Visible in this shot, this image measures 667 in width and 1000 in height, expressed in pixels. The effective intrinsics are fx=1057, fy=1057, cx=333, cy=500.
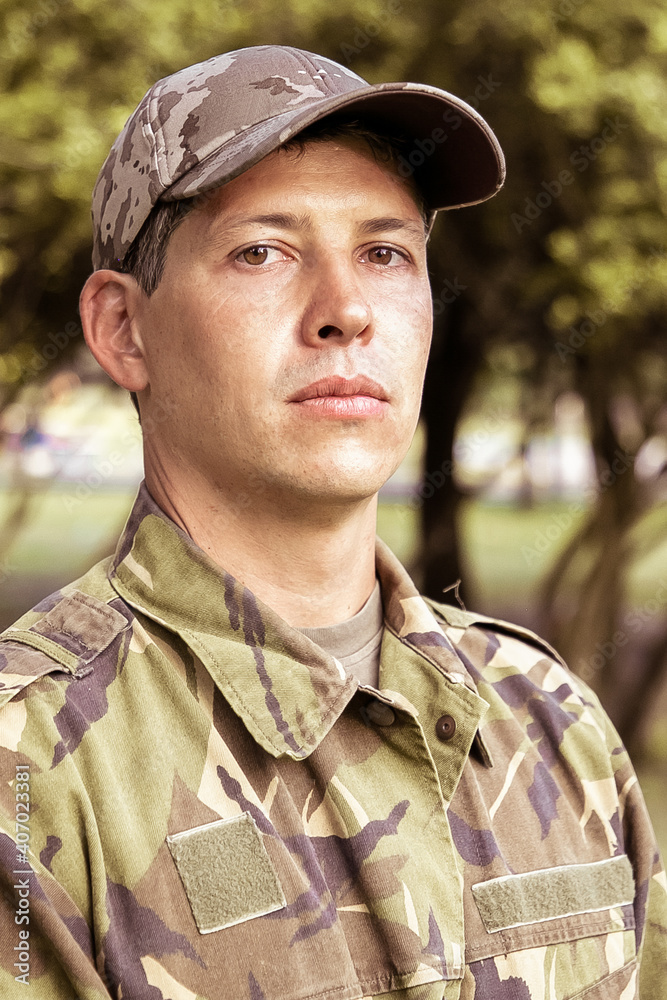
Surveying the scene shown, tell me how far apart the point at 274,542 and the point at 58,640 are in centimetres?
36

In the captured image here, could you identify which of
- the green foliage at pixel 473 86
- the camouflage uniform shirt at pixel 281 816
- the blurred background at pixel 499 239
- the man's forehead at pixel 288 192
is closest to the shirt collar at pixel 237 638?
the camouflage uniform shirt at pixel 281 816

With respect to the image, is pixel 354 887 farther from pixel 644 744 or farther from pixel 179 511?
pixel 644 744

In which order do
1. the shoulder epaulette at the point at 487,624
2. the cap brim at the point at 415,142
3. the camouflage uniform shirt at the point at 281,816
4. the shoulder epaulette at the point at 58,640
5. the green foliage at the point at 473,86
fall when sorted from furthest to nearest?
1. the green foliage at the point at 473,86
2. the shoulder epaulette at the point at 487,624
3. the cap brim at the point at 415,142
4. the shoulder epaulette at the point at 58,640
5. the camouflage uniform shirt at the point at 281,816

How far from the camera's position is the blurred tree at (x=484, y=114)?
15.3 feet

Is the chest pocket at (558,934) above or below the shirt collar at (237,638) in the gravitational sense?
below

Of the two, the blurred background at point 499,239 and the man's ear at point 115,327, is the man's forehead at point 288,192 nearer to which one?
the man's ear at point 115,327

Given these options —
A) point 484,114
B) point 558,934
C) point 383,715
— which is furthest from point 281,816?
point 484,114

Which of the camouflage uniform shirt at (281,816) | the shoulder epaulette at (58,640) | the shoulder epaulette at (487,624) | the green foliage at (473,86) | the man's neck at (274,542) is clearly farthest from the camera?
the green foliage at (473,86)

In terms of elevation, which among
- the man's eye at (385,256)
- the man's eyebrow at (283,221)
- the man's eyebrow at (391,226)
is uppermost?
the man's eyebrow at (283,221)

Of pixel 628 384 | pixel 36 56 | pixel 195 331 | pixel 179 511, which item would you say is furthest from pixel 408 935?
pixel 628 384

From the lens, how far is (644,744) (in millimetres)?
7016

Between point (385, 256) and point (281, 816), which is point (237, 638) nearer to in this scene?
point (281, 816)

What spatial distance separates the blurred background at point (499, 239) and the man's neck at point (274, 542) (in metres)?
1.32

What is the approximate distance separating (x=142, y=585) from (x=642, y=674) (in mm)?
5742
